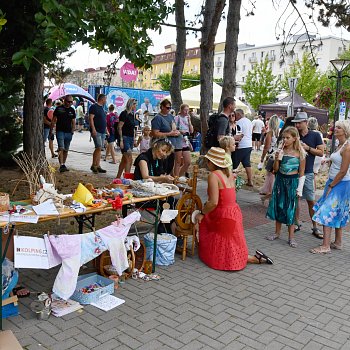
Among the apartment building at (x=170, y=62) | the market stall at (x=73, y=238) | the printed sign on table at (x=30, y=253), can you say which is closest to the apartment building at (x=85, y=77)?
the market stall at (x=73, y=238)

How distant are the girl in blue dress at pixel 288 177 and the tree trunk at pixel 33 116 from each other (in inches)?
208

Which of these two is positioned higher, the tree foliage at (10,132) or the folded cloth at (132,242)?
the tree foliage at (10,132)

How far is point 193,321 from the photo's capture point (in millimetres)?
3535

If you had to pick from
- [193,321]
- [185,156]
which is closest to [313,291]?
[193,321]

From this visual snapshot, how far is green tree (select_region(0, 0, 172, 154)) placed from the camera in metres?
3.86

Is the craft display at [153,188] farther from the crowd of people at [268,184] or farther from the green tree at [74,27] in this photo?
the green tree at [74,27]

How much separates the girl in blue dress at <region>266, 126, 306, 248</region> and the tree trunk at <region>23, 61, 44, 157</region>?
17.3 ft

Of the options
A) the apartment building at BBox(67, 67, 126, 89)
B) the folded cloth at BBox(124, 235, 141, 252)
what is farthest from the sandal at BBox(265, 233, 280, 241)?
the apartment building at BBox(67, 67, 126, 89)

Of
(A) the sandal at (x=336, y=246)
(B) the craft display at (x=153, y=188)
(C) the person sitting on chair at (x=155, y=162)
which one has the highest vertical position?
(C) the person sitting on chair at (x=155, y=162)

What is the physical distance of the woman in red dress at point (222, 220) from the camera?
461 centimetres

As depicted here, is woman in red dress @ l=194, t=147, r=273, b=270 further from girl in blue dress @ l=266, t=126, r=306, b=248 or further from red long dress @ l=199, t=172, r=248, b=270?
girl in blue dress @ l=266, t=126, r=306, b=248

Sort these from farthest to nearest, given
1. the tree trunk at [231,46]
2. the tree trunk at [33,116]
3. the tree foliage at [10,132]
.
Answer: the tree trunk at [231,46] → the tree foliage at [10,132] → the tree trunk at [33,116]

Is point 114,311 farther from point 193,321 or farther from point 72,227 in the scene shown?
point 72,227

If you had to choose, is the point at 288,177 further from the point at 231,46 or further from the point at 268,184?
the point at 231,46
